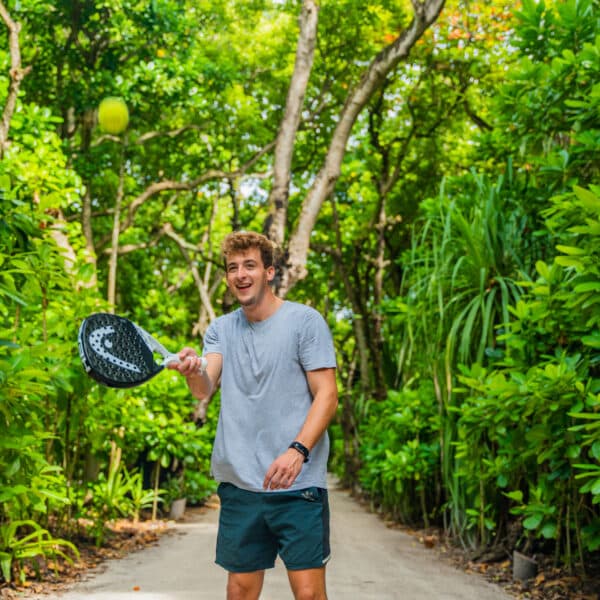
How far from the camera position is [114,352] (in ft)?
8.95

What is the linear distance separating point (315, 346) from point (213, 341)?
468mm

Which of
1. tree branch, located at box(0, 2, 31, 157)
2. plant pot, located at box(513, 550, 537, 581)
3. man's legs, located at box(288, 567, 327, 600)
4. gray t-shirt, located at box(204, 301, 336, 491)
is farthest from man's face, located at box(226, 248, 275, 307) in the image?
tree branch, located at box(0, 2, 31, 157)

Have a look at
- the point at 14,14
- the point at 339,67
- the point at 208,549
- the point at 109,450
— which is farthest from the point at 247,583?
the point at 339,67

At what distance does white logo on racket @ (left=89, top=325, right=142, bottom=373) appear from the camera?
Answer: 8.75ft

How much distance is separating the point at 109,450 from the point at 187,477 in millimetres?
2168

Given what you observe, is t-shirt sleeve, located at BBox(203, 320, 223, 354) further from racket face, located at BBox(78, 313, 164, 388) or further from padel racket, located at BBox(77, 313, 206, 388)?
racket face, located at BBox(78, 313, 164, 388)

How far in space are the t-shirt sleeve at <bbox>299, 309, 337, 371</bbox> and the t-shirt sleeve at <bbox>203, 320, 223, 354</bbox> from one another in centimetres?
37

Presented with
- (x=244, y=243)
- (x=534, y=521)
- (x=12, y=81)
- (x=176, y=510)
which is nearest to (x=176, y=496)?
(x=176, y=510)

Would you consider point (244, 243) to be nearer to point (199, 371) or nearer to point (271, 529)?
point (199, 371)

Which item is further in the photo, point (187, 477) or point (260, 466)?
point (187, 477)

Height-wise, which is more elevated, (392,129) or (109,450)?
(392,129)

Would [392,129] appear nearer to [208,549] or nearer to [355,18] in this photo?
[355,18]

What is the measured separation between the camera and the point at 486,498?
21.3ft

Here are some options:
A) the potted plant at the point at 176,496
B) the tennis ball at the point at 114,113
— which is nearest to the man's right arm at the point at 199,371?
the tennis ball at the point at 114,113
